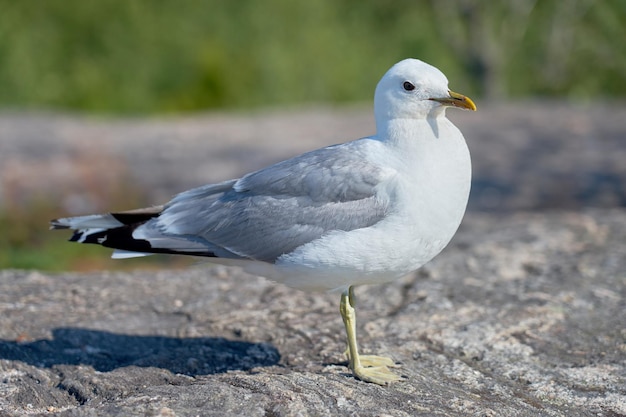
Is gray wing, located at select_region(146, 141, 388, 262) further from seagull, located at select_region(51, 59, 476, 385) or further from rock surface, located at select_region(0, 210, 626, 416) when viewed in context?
rock surface, located at select_region(0, 210, 626, 416)

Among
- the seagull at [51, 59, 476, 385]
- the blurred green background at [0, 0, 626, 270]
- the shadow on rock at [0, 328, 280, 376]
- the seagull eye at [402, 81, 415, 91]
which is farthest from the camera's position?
the blurred green background at [0, 0, 626, 270]

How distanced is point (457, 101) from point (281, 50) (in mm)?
10376

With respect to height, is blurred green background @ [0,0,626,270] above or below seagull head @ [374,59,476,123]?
above

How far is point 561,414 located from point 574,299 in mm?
1353

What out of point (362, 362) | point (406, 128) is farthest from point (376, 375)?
point (406, 128)

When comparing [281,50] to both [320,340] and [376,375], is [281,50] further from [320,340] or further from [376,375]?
[376,375]

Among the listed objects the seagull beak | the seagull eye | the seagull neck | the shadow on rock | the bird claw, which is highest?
the seagull eye

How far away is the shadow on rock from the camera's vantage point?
3750 mm

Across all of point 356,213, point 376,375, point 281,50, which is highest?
point 281,50

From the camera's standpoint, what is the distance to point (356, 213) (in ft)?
11.4

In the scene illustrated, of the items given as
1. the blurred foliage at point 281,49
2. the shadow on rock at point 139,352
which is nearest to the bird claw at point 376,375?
the shadow on rock at point 139,352

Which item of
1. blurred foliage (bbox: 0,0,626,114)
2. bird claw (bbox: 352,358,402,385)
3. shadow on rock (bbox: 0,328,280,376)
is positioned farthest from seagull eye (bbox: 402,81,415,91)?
blurred foliage (bbox: 0,0,626,114)

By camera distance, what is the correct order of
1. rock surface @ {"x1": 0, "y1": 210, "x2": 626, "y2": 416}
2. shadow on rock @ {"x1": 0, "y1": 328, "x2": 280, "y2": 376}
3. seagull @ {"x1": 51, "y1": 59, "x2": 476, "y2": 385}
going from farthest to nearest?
shadow on rock @ {"x1": 0, "y1": 328, "x2": 280, "y2": 376}
seagull @ {"x1": 51, "y1": 59, "x2": 476, "y2": 385}
rock surface @ {"x1": 0, "y1": 210, "x2": 626, "y2": 416}

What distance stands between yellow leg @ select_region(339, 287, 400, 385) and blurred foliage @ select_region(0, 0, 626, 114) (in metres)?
10.1
